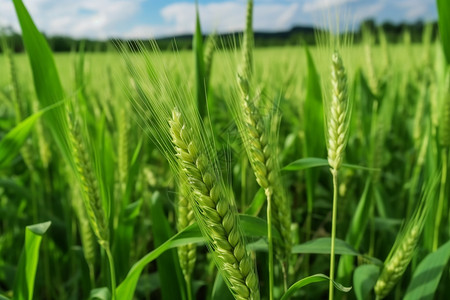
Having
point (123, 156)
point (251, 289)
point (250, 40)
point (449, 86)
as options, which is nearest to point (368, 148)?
point (449, 86)

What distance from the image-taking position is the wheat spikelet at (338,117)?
35.7 inches

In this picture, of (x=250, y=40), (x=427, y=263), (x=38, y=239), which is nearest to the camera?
(x=38, y=239)

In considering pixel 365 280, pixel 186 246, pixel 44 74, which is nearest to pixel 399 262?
pixel 365 280

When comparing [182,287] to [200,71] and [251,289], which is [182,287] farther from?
[200,71]

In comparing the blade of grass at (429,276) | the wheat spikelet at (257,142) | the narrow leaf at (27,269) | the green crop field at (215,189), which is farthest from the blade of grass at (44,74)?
the blade of grass at (429,276)

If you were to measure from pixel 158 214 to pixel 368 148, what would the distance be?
4.33 ft

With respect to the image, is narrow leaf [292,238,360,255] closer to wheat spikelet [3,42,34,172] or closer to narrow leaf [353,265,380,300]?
narrow leaf [353,265,380,300]

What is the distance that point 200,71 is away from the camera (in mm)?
1489

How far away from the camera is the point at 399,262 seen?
1062 millimetres

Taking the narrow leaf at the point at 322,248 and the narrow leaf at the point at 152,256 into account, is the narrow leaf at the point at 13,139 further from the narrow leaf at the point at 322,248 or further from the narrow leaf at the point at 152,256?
the narrow leaf at the point at 322,248

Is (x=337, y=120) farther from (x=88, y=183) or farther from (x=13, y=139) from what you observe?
(x=13, y=139)

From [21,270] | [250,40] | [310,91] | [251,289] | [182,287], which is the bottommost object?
[182,287]

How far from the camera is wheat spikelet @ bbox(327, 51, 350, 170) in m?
0.91

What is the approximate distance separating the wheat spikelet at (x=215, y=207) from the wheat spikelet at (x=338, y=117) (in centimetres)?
29
